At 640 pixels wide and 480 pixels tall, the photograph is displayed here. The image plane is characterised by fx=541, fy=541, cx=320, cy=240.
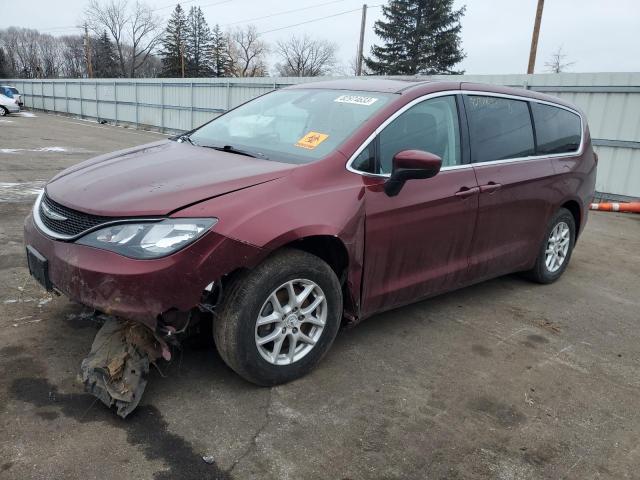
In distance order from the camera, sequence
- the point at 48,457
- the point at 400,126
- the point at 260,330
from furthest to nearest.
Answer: the point at 400,126, the point at 260,330, the point at 48,457

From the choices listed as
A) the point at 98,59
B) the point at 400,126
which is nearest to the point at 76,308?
the point at 400,126

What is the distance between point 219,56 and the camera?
64.8 meters

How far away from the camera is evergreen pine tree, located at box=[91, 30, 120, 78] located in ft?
223

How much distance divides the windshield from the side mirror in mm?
372

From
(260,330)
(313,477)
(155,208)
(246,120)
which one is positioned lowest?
(313,477)

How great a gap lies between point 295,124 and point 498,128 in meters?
1.63

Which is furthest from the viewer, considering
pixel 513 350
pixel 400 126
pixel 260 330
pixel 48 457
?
pixel 513 350

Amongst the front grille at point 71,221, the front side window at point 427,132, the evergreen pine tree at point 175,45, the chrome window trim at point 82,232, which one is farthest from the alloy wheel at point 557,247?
the evergreen pine tree at point 175,45

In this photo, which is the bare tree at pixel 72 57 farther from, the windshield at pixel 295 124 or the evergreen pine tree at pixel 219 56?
the windshield at pixel 295 124

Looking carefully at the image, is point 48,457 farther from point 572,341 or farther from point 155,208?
point 572,341

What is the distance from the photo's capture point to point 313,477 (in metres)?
2.32

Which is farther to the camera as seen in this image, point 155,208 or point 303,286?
point 303,286

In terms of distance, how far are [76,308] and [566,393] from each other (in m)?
3.22

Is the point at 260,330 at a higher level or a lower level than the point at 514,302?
higher
